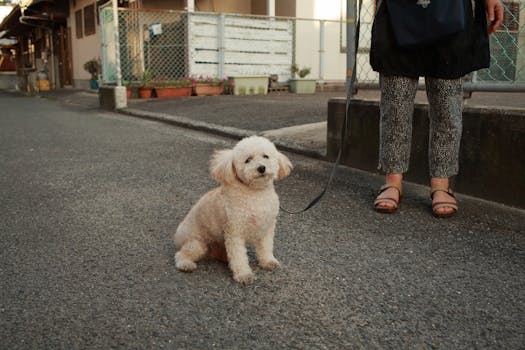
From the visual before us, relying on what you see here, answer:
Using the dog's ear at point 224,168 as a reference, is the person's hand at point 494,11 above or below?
above

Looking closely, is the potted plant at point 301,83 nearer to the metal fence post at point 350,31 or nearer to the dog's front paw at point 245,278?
the metal fence post at point 350,31

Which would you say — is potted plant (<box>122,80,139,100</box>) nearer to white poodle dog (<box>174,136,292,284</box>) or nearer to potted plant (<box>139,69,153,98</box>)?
potted plant (<box>139,69,153,98</box>)

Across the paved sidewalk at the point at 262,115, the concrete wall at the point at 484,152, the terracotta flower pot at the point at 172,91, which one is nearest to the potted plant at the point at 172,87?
the terracotta flower pot at the point at 172,91

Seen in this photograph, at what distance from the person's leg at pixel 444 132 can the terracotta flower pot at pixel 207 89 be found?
8620mm

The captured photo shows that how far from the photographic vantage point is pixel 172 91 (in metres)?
11.1

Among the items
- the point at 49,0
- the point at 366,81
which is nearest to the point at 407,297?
the point at 366,81

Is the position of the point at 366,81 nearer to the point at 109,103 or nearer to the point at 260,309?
the point at 260,309

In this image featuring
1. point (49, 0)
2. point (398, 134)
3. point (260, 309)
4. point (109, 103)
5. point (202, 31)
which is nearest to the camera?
point (260, 309)

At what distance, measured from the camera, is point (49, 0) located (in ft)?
60.6

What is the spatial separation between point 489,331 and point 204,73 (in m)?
10.5

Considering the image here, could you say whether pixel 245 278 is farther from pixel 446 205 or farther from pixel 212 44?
pixel 212 44

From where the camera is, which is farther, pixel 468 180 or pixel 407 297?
pixel 468 180

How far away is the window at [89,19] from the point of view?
1667 centimetres

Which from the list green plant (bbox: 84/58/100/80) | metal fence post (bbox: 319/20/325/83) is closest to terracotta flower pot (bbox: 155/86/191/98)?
metal fence post (bbox: 319/20/325/83)
